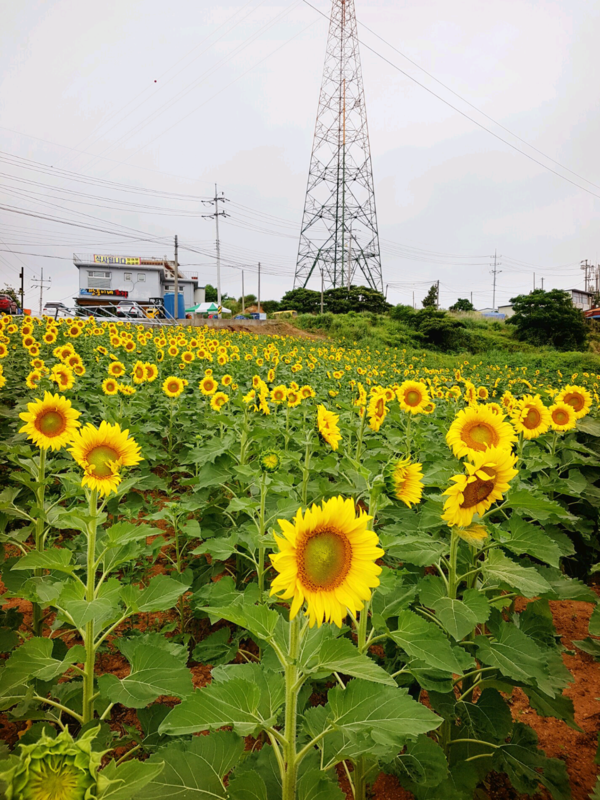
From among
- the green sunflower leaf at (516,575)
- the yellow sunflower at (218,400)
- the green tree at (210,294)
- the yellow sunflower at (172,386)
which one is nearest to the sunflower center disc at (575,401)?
the green sunflower leaf at (516,575)

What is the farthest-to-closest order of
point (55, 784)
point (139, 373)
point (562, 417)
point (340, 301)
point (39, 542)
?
1. point (340, 301)
2. point (139, 373)
3. point (562, 417)
4. point (39, 542)
5. point (55, 784)

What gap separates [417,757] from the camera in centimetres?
141

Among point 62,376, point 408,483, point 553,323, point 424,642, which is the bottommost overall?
point 424,642

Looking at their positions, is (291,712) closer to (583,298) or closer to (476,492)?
(476,492)

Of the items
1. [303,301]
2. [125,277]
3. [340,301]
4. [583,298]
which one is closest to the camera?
[340,301]

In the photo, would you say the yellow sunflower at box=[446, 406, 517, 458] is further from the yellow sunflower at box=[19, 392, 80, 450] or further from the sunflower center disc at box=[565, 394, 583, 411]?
the sunflower center disc at box=[565, 394, 583, 411]

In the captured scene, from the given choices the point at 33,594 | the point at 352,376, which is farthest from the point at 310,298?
the point at 33,594

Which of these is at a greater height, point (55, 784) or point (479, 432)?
point (479, 432)

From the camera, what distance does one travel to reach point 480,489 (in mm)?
1617

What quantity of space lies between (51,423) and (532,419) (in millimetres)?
3106

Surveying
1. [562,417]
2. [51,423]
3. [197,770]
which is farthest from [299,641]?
[562,417]

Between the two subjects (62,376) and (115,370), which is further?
(115,370)

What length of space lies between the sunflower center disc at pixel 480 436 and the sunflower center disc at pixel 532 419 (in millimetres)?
1301

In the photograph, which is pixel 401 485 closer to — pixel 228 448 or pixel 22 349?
pixel 228 448
